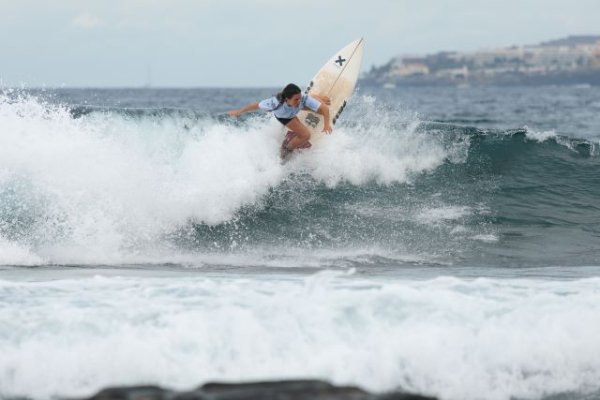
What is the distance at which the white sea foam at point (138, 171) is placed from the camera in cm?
978

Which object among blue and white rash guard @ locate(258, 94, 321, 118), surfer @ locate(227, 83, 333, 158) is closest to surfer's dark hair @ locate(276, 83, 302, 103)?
surfer @ locate(227, 83, 333, 158)

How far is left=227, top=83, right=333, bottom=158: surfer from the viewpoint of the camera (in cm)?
1085

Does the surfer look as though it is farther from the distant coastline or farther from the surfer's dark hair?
the distant coastline

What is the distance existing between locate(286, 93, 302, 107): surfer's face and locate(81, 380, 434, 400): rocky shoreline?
6.19 metres

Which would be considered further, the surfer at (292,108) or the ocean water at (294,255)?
the surfer at (292,108)

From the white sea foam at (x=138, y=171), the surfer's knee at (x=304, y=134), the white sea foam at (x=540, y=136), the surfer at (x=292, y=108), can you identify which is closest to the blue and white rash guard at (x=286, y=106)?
the surfer at (x=292, y=108)

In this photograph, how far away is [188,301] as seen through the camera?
257 inches

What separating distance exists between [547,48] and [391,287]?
167 m

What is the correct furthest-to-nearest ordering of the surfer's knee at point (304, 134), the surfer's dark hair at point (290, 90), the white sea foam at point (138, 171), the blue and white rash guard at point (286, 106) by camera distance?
the surfer's knee at point (304, 134)
the blue and white rash guard at point (286, 106)
the surfer's dark hair at point (290, 90)
the white sea foam at point (138, 171)

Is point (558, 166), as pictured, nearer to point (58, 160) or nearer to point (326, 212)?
point (326, 212)

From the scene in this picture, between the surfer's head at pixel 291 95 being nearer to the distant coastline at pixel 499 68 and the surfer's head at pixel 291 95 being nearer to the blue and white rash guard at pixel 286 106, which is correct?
the blue and white rash guard at pixel 286 106

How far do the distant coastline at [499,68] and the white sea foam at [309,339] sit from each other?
135 m

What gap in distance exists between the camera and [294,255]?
9.77m

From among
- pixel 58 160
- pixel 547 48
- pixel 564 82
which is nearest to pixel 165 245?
pixel 58 160
